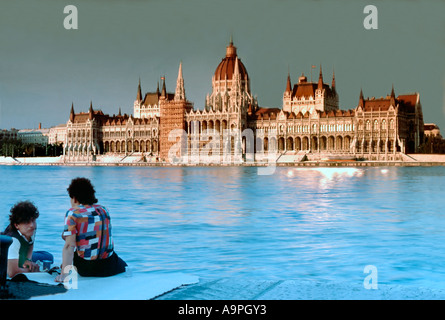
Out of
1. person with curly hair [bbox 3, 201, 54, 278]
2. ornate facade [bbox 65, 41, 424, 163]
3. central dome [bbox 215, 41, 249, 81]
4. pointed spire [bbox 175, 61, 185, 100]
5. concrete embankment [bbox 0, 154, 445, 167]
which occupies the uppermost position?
central dome [bbox 215, 41, 249, 81]

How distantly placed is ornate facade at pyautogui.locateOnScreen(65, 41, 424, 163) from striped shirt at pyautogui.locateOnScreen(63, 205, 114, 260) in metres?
87.0

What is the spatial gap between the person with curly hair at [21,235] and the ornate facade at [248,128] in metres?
87.1

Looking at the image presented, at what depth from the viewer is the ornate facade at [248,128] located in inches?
3688

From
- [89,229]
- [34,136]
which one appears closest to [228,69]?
[34,136]

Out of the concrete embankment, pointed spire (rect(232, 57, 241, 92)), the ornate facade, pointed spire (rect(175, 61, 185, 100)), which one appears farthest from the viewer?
pointed spire (rect(175, 61, 185, 100))

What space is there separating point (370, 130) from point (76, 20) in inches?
3555

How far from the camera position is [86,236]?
5414 mm

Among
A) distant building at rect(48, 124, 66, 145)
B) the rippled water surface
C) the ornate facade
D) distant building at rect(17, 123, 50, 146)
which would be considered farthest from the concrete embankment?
the rippled water surface

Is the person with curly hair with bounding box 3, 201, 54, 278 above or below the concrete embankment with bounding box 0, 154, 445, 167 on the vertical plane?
above

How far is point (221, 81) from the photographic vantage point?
116000 mm

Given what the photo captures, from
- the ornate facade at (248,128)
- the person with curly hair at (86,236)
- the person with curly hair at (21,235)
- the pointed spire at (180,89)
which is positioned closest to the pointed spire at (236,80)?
the ornate facade at (248,128)

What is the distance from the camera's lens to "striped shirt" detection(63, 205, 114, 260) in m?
5.32

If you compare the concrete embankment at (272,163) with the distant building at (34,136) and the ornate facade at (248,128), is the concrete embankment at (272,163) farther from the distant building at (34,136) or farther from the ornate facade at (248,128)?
the distant building at (34,136)

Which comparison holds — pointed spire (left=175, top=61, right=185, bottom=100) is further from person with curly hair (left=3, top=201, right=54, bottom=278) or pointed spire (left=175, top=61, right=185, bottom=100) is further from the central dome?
person with curly hair (left=3, top=201, right=54, bottom=278)
